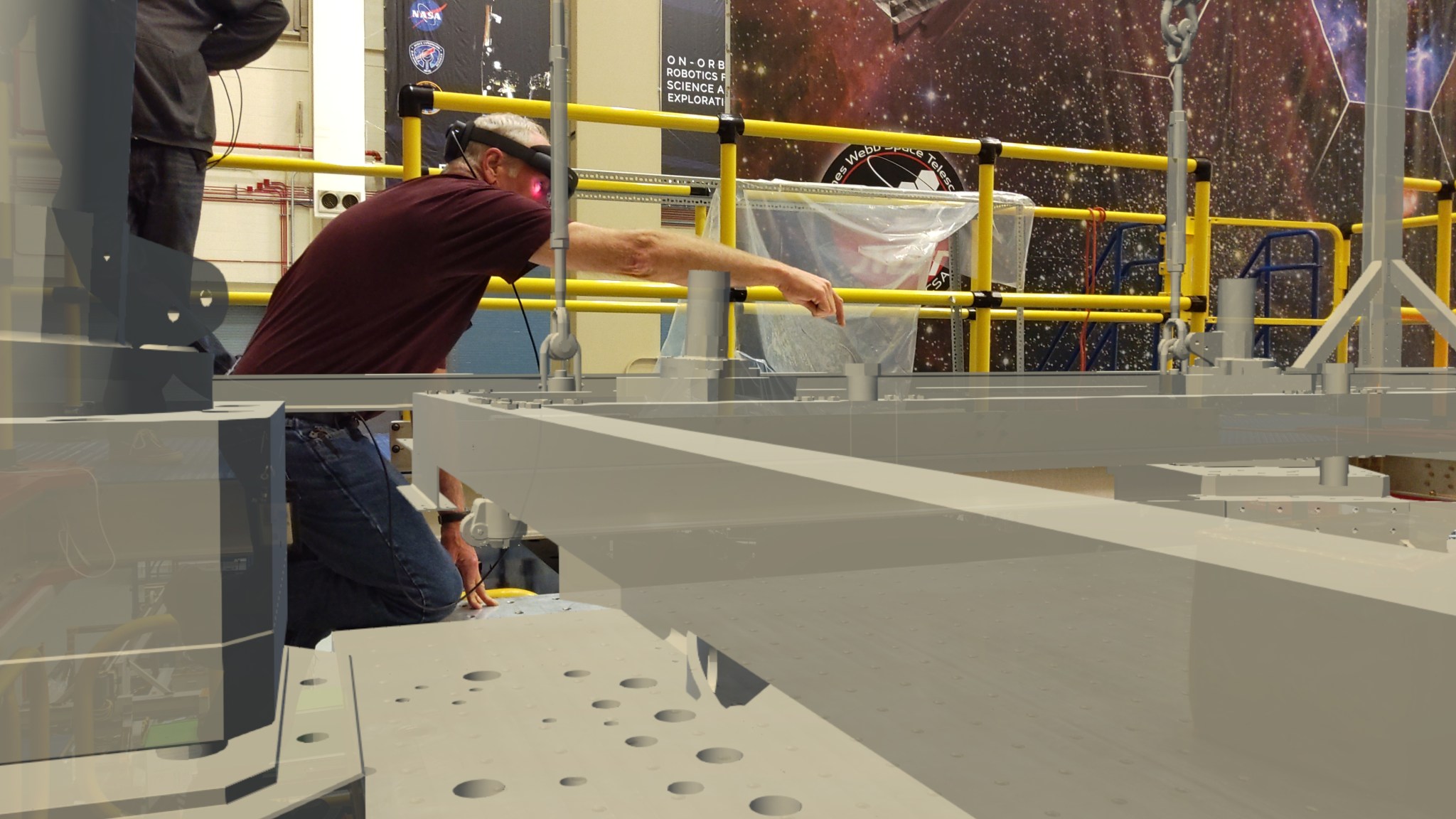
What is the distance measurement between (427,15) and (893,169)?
Answer: 6.11 ft

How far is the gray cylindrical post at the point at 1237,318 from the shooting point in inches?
50.3

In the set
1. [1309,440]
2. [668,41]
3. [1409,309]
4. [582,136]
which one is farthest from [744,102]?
[1309,440]

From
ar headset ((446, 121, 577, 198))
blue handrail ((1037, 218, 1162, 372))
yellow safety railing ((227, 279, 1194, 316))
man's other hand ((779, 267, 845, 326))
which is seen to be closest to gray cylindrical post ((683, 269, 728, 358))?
man's other hand ((779, 267, 845, 326))

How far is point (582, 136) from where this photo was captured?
3.79 m

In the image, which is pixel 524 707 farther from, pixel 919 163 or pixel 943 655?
pixel 919 163

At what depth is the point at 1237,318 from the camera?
50.6 inches

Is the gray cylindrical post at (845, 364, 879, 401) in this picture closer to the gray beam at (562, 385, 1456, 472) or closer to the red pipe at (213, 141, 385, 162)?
the gray beam at (562, 385, 1456, 472)

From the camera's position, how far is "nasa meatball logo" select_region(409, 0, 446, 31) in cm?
359

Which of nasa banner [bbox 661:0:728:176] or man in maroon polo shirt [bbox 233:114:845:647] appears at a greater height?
nasa banner [bbox 661:0:728:176]

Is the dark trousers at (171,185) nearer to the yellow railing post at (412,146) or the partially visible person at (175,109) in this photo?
the partially visible person at (175,109)

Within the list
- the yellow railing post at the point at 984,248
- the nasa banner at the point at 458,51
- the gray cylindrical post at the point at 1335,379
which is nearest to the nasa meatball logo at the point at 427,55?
the nasa banner at the point at 458,51

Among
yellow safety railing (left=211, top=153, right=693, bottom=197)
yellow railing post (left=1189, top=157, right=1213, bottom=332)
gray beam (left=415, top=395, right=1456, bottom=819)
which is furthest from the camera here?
yellow railing post (left=1189, top=157, right=1213, bottom=332)

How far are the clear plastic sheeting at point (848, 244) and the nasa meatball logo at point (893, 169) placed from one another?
965 mm

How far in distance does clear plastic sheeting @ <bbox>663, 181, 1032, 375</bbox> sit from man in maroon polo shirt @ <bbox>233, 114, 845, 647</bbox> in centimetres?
141
